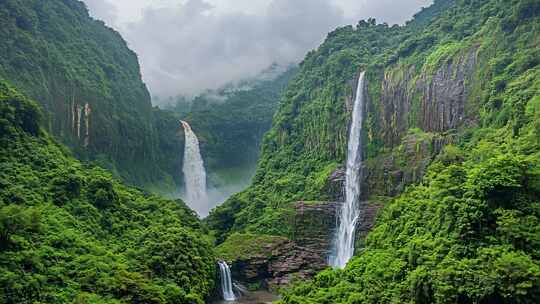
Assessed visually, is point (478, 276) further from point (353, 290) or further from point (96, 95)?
point (96, 95)

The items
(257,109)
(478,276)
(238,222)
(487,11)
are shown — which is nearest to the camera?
(478,276)

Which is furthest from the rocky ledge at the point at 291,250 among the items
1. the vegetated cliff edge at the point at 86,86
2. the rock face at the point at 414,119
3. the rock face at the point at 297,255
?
the vegetated cliff edge at the point at 86,86

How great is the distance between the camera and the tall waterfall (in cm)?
4069

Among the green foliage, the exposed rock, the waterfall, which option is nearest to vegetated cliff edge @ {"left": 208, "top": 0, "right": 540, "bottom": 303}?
the exposed rock

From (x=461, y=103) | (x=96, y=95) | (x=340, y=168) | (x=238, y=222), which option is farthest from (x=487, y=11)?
(x=96, y=95)

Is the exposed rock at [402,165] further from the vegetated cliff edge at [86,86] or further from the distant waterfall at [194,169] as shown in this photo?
the distant waterfall at [194,169]

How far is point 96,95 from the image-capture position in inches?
2386

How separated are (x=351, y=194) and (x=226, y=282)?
12354 mm

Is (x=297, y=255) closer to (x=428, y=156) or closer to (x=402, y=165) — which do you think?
(x=402, y=165)

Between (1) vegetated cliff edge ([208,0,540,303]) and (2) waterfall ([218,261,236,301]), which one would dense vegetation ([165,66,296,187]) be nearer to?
(1) vegetated cliff edge ([208,0,540,303])

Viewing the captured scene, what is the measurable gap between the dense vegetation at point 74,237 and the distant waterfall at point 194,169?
115ft

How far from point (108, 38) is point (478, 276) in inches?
2778

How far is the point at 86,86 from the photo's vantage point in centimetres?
5916

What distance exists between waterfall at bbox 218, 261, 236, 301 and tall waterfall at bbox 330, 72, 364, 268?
731 cm
